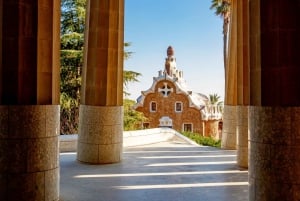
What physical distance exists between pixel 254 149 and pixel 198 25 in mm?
41155

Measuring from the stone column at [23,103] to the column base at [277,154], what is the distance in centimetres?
349

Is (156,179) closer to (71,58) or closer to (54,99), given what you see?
(54,99)

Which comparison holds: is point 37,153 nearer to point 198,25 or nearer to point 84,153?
point 84,153

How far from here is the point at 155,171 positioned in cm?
966

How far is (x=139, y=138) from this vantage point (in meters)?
16.4

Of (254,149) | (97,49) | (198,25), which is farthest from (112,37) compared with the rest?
(198,25)

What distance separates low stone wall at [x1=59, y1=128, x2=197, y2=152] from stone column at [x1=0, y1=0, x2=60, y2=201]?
25.5ft

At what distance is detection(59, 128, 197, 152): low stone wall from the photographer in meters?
13.4

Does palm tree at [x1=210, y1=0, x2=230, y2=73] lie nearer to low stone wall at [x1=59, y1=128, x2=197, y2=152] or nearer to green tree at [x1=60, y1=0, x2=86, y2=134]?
green tree at [x1=60, y1=0, x2=86, y2=134]

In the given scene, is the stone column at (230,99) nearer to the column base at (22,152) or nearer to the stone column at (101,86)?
the stone column at (101,86)

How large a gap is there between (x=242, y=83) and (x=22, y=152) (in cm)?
736

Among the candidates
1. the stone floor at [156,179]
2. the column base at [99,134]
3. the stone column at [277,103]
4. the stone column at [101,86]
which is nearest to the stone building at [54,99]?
the stone column at [277,103]

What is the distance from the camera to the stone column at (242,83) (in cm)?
1016

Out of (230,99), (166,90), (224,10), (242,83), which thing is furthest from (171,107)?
(242,83)
